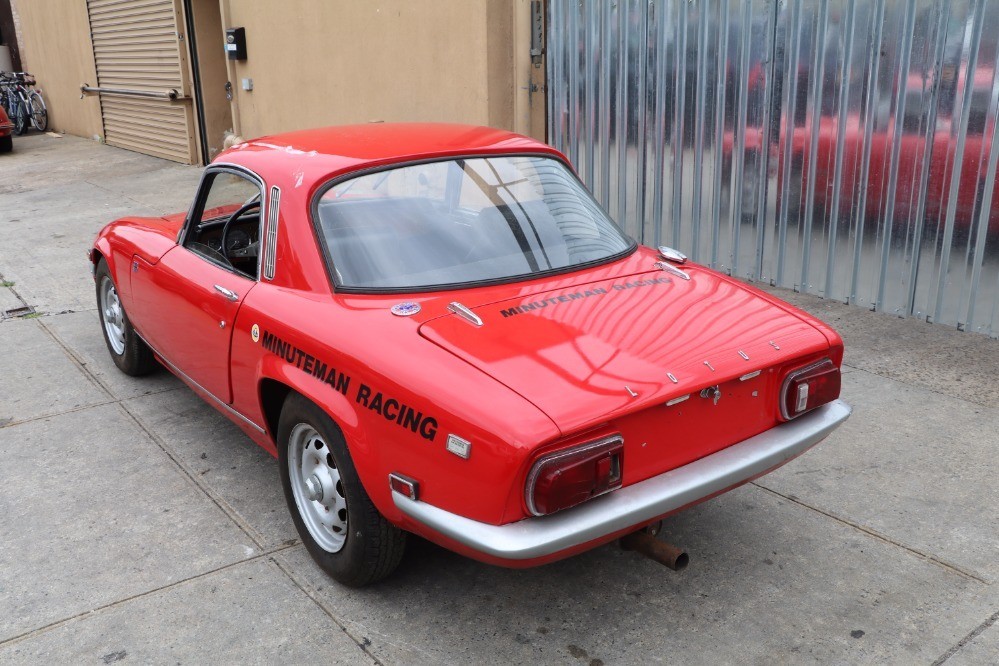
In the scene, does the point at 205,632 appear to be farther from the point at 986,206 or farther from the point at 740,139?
the point at 740,139

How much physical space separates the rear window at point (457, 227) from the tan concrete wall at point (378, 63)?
4.66 m

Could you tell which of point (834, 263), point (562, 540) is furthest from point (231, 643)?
point (834, 263)

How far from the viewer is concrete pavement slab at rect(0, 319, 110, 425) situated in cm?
495

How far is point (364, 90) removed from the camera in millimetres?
10117

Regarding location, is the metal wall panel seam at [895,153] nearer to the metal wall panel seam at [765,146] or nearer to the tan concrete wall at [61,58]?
the metal wall panel seam at [765,146]

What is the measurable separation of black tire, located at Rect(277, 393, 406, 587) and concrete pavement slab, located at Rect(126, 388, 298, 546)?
1.23ft

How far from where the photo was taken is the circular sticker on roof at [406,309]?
10.2ft

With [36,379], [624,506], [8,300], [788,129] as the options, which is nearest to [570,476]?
[624,506]

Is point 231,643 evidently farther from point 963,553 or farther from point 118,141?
point 118,141

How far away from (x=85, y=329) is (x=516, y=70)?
436 centimetres

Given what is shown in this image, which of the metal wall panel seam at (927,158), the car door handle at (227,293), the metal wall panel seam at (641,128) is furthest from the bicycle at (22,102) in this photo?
the metal wall panel seam at (927,158)

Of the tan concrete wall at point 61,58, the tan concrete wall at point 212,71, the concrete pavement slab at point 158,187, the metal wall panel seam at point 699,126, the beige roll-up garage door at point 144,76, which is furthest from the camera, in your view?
the tan concrete wall at point 61,58

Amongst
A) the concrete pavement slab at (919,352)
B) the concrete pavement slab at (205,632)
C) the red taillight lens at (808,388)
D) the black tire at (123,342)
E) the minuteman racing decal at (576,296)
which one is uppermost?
Result: the minuteman racing decal at (576,296)

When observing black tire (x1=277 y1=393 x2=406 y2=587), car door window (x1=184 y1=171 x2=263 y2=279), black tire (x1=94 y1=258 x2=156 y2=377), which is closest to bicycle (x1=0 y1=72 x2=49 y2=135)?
black tire (x1=94 y1=258 x2=156 y2=377)
